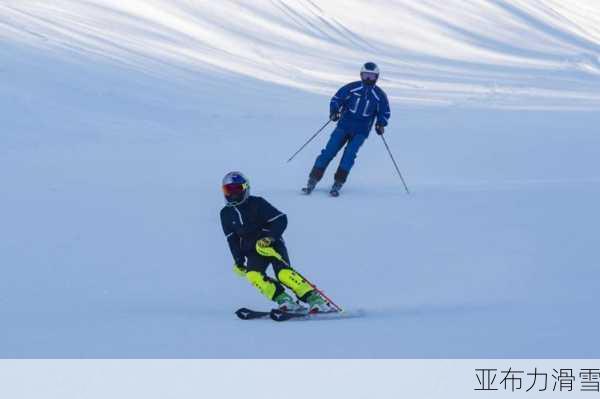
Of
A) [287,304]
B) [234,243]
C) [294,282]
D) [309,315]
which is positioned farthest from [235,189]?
[309,315]

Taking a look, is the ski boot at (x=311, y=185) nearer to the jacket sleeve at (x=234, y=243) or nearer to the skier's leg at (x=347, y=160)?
the skier's leg at (x=347, y=160)

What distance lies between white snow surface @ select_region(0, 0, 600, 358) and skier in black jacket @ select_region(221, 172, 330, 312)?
1.26 ft

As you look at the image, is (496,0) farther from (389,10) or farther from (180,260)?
(180,260)

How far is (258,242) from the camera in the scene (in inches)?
280

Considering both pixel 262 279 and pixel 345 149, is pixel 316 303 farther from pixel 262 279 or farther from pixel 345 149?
pixel 345 149

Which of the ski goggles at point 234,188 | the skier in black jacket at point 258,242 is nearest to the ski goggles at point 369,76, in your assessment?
the skier in black jacket at point 258,242

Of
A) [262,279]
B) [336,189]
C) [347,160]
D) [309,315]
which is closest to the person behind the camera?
[309,315]

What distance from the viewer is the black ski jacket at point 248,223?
7238mm

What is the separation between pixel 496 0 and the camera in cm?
4044

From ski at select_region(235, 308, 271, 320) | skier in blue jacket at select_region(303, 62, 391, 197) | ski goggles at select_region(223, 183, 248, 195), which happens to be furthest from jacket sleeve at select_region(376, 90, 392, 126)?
ski at select_region(235, 308, 271, 320)

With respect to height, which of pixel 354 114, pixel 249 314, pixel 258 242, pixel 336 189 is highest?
pixel 354 114

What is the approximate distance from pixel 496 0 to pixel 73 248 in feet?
112

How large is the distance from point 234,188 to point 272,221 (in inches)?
14.0

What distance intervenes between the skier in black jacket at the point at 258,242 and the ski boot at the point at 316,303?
0.04 metres
